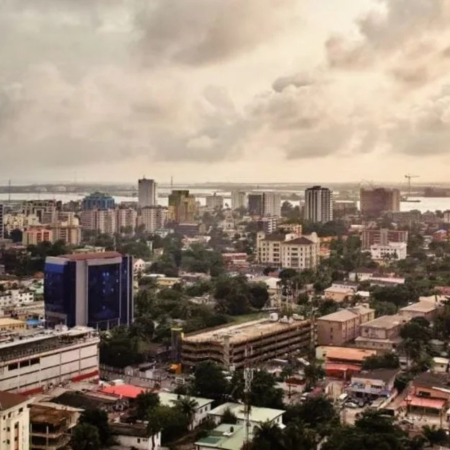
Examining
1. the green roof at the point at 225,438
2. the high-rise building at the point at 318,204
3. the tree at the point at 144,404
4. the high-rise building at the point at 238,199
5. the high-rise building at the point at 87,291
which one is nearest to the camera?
the green roof at the point at 225,438

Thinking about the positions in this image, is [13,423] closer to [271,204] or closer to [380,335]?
[380,335]

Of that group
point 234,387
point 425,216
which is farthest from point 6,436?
point 425,216

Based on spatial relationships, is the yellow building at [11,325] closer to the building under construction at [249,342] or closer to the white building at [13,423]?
the building under construction at [249,342]

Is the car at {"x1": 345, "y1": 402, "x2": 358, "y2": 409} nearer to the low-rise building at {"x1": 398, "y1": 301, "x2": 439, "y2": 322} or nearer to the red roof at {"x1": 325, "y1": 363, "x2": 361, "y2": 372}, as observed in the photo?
the red roof at {"x1": 325, "y1": 363, "x2": 361, "y2": 372}

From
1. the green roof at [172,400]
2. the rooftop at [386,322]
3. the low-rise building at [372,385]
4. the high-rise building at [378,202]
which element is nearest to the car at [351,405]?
the low-rise building at [372,385]

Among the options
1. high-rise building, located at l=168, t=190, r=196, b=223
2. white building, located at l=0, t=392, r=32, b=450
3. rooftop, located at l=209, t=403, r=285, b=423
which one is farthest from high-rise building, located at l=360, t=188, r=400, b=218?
white building, located at l=0, t=392, r=32, b=450

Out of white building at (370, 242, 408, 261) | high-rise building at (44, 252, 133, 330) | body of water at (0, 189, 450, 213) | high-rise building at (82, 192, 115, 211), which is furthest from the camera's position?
high-rise building at (82, 192, 115, 211)

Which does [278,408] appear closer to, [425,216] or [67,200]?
[425,216]
